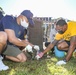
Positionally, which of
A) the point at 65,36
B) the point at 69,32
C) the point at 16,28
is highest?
the point at 16,28

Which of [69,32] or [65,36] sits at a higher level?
[69,32]

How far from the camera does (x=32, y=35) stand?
752 centimetres

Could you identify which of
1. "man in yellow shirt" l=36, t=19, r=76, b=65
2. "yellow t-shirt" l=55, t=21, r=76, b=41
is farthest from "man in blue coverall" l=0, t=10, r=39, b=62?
"yellow t-shirt" l=55, t=21, r=76, b=41

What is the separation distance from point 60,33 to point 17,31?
118cm

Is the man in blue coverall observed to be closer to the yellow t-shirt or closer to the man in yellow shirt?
the man in yellow shirt

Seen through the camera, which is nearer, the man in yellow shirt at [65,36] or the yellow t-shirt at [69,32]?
the man in yellow shirt at [65,36]

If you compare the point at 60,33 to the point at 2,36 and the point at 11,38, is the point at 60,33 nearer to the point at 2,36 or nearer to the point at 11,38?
the point at 11,38

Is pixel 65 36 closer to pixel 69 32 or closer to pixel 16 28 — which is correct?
→ pixel 69 32

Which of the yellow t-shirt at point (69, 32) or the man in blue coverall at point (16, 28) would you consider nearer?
the man in blue coverall at point (16, 28)

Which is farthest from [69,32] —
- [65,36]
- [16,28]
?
[16,28]

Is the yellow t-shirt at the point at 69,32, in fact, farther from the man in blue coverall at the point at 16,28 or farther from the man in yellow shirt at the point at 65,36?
the man in blue coverall at the point at 16,28

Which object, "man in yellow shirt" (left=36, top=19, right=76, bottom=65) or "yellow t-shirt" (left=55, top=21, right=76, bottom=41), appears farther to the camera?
"yellow t-shirt" (left=55, top=21, right=76, bottom=41)

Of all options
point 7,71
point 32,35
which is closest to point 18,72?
point 7,71

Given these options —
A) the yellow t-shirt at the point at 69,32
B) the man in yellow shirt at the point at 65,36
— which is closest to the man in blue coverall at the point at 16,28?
the man in yellow shirt at the point at 65,36
